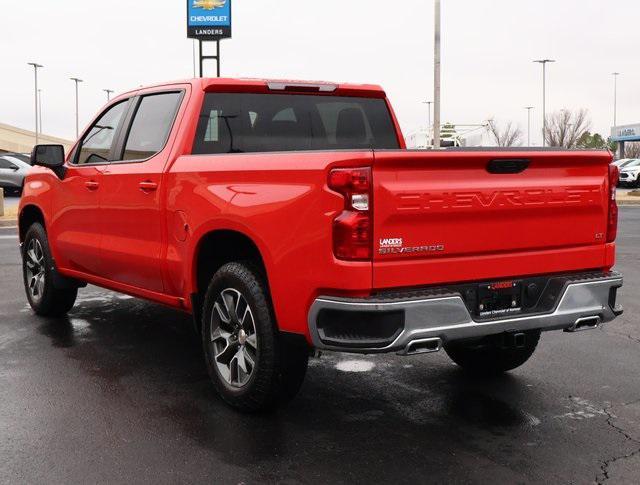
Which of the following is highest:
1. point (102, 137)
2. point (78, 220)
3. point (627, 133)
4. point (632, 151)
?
point (627, 133)

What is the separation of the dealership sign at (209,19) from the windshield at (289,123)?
31.3 metres

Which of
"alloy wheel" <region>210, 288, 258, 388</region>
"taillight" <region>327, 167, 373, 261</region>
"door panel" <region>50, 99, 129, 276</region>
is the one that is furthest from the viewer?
"door panel" <region>50, 99, 129, 276</region>

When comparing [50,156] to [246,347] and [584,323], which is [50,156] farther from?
[584,323]

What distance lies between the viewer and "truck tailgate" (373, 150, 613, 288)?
405 cm

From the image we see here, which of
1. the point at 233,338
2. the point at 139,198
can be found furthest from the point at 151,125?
the point at 233,338

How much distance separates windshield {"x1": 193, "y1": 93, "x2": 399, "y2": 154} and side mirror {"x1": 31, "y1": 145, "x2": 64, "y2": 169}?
5.94 feet

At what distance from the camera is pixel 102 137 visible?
661cm

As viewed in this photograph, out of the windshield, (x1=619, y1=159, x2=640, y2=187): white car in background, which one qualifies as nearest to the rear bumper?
the windshield

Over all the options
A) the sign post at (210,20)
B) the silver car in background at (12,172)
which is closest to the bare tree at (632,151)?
the sign post at (210,20)

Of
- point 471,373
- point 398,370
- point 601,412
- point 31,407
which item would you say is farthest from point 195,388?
point 601,412

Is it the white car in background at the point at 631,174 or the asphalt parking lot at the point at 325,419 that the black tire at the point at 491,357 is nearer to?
the asphalt parking lot at the point at 325,419

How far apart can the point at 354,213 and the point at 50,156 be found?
12.2 ft

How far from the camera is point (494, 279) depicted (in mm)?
4395

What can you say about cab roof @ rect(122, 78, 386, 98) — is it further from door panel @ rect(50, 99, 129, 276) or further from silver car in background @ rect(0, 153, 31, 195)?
silver car in background @ rect(0, 153, 31, 195)
